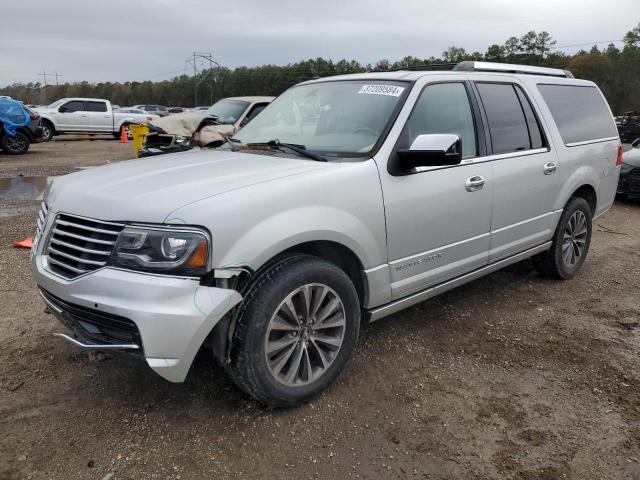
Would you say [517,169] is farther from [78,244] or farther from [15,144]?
[15,144]

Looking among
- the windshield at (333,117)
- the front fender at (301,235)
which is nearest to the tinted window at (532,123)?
the windshield at (333,117)

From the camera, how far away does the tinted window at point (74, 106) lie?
23.3 meters

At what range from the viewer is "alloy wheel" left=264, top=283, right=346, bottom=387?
9.12 feet

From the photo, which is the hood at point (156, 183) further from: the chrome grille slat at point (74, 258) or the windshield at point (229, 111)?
the windshield at point (229, 111)

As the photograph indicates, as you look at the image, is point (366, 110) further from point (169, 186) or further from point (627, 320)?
point (627, 320)

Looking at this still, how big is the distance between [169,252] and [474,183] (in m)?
2.20

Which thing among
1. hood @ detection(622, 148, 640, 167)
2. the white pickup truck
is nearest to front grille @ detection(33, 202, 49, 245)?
hood @ detection(622, 148, 640, 167)

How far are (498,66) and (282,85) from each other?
7642cm

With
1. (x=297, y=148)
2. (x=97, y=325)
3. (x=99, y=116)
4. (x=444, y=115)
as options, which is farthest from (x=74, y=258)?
(x=99, y=116)

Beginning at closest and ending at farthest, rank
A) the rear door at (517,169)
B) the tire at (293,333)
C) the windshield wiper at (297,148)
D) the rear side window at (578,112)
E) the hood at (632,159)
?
the tire at (293,333)
the windshield wiper at (297,148)
the rear door at (517,169)
the rear side window at (578,112)
the hood at (632,159)

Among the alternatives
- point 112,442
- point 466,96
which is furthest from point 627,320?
point 112,442

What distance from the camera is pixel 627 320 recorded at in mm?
4266

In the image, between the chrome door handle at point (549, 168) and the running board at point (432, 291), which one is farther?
the chrome door handle at point (549, 168)

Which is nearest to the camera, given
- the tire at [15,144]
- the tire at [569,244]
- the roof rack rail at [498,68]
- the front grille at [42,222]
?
the front grille at [42,222]
